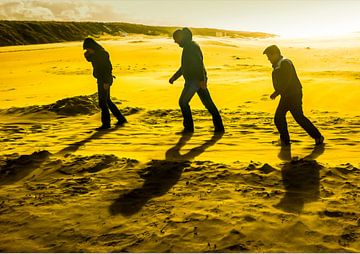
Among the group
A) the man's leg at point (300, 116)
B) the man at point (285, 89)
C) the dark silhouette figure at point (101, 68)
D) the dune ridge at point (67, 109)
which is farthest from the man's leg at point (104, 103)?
the man's leg at point (300, 116)

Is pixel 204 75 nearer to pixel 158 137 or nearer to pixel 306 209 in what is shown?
pixel 158 137

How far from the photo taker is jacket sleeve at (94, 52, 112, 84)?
7698mm

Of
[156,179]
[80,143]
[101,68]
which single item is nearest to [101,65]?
[101,68]

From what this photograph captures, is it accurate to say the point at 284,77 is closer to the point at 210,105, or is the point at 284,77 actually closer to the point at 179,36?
the point at 210,105

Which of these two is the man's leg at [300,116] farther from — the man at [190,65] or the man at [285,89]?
the man at [190,65]

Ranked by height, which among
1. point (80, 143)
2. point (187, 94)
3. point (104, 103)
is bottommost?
point (80, 143)

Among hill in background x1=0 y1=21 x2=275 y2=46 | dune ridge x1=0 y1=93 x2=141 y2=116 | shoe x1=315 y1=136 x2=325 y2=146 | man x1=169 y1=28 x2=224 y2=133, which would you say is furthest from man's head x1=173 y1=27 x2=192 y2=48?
hill in background x1=0 y1=21 x2=275 y2=46

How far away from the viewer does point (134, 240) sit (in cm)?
348

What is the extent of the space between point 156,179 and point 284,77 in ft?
8.12

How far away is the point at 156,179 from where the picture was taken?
488 cm

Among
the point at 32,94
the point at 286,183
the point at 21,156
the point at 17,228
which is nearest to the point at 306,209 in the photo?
the point at 286,183

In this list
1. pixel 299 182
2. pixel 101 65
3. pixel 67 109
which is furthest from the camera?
pixel 67 109

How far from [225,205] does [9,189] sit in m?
2.56

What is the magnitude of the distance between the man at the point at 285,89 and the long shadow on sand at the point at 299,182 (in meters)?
0.65
